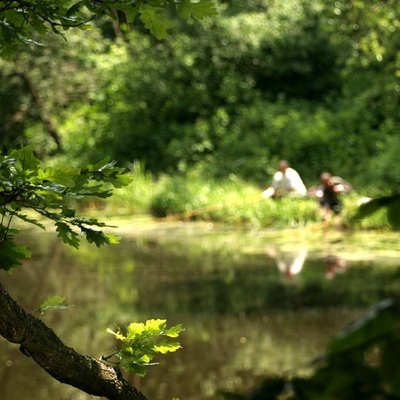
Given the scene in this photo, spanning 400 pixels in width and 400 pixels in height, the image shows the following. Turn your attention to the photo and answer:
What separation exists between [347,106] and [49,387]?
56.0 feet

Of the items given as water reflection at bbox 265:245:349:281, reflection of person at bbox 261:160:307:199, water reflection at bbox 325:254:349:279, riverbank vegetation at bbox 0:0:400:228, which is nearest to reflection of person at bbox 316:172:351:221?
reflection of person at bbox 261:160:307:199

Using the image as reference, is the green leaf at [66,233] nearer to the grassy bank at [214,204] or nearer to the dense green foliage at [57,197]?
the dense green foliage at [57,197]

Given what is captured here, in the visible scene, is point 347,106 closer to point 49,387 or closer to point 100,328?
point 100,328

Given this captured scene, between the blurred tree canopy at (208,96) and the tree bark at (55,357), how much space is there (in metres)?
19.4

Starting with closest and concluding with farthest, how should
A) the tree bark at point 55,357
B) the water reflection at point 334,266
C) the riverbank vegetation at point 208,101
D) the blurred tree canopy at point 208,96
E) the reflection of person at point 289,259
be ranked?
the tree bark at point 55,357
the water reflection at point 334,266
the reflection of person at point 289,259
the riverbank vegetation at point 208,101
the blurred tree canopy at point 208,96

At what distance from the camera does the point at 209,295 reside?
1066 centimetres

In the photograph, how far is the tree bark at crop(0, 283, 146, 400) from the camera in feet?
6.16

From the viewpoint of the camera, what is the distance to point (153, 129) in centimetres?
2462

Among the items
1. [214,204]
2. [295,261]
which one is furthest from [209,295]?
[214,204]

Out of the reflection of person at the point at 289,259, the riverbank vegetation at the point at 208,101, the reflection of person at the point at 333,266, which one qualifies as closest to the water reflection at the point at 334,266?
the reflection of person at the point at 333,266

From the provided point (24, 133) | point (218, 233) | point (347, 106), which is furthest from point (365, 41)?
point (24, 133)

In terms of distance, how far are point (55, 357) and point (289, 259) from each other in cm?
1170

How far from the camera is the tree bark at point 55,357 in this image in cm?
188

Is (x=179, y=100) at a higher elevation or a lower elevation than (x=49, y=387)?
lower
